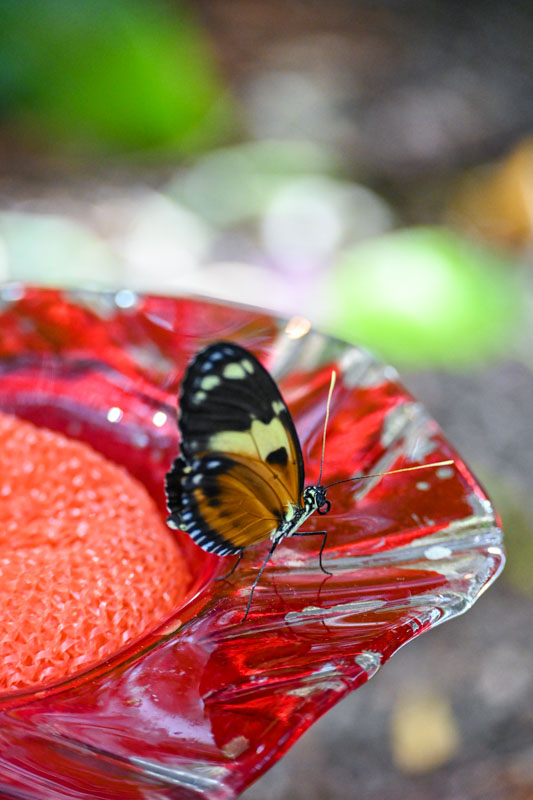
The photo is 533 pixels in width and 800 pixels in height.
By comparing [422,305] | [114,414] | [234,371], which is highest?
[234,371]

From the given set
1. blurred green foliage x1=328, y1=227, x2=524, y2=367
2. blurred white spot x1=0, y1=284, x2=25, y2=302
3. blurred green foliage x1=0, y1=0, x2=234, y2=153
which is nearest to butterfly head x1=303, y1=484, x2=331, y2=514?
blurred white spot x1=0, y1=284, x2=25, y2=302

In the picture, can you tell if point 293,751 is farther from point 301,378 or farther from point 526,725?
point 301,378

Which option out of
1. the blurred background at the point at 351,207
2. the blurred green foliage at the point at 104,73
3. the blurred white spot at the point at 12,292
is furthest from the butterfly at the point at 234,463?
the blurred green foliage at the point at 104,73

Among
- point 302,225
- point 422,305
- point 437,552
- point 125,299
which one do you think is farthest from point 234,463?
point 302,225

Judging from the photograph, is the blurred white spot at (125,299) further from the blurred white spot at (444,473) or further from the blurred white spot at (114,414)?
the blurred white spot at (444,473)

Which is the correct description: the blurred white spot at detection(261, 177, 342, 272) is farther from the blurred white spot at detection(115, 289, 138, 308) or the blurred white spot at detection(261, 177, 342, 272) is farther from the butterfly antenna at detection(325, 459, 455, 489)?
the butterfly antenna at detection(325, 459, 455, 489)

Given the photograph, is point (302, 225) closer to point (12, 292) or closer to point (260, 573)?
point (12, 292)

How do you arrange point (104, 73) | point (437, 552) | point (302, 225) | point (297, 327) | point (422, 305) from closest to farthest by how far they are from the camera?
1. point (437, 552)
2. point (297, 327)
3. point (422, 305)
4. point (104, 73)
5. point (302, 225)

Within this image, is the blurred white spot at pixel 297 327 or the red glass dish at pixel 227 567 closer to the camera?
the red glass dish at pixel 227 567
